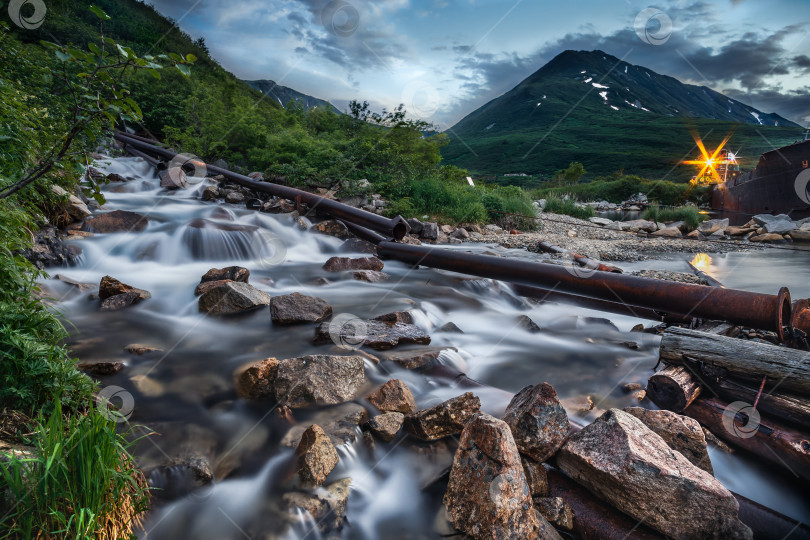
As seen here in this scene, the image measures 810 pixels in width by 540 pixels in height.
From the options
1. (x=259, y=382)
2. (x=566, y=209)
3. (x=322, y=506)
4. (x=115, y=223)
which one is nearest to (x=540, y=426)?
(x=322, y=506)

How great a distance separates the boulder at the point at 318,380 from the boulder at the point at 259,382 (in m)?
0.11

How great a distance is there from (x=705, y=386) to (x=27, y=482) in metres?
4.10

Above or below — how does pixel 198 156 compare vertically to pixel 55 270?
above

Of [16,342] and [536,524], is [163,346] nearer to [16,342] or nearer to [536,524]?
[16,342]

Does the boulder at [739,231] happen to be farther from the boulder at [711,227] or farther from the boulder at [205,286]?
the boulder at [205,286]

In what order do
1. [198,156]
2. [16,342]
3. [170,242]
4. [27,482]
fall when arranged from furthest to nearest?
[198,156] < [170,242] < [16,342] < [27,482]

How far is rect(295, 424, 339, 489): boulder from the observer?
2.18m

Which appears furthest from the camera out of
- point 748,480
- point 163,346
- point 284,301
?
point 284,301

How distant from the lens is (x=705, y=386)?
2.95 meters

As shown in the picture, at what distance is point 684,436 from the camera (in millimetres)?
2363

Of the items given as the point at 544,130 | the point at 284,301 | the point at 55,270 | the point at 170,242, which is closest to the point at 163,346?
the point at 284,301

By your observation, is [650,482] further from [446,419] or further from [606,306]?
[606,306]

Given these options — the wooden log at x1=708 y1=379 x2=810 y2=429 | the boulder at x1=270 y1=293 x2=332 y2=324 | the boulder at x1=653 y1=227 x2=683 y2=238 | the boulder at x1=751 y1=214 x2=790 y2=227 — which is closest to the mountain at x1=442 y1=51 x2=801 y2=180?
the boulder at x1=751 y1=214 x2=790 y2=227

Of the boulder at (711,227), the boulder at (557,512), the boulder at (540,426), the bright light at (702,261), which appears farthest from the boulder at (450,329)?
the boulder at (711,227)
